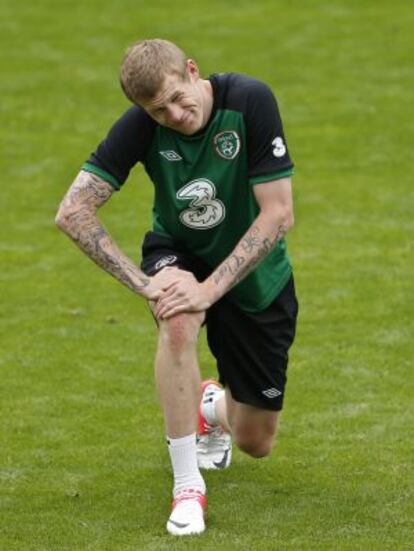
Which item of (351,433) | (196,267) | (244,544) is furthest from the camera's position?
(351,433)

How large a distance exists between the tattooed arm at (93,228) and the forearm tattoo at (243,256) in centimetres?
31

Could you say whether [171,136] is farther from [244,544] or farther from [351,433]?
[351,433]

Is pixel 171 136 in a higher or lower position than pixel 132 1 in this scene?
higher

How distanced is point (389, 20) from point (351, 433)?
453 inches

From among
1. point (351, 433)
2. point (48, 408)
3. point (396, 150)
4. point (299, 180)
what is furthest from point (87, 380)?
point (396, 150)

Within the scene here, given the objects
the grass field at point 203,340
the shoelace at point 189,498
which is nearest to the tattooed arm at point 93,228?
the shoelace at point 189,498

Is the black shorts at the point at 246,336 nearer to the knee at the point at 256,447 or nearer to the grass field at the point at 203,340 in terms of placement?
the knee at the point at 256,447

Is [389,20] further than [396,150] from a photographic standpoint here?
Yes

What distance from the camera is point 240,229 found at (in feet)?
22.5

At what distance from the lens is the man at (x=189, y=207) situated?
21.2 feet

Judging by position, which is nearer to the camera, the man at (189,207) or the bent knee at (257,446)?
the man at (189,207)

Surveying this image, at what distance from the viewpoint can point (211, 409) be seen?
7.95 metres

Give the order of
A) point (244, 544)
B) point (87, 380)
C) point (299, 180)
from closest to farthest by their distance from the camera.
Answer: point (244, 544) → point (87, 380) → point (299, 180)

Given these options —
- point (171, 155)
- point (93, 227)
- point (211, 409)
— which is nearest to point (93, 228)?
point (93, 227)
